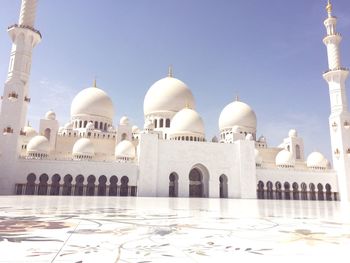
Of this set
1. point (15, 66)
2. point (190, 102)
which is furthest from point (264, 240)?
point (190, 102)

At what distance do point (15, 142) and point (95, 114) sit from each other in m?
11.1

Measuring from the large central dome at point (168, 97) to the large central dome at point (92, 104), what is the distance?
12.6ft

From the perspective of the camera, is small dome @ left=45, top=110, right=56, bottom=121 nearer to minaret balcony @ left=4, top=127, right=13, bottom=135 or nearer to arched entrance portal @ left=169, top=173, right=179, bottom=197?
minaret balcony @ left=4, top=127, right=13, bottom=135

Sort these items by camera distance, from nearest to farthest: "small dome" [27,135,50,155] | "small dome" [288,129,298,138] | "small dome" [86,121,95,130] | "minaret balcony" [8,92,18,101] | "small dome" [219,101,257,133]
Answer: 1. "minaret balcony" [8,92,18,101]
2. "small dome" [27,135,50,155]
3. "small dome" [86,121,95,130]
4. "small dome" [219,101,257,133]
5. "small dome" [288,129,298,138]

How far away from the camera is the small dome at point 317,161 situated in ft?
93.1

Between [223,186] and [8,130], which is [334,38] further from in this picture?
[8,130]

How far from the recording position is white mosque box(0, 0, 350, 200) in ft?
65.7

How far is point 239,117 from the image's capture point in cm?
3139

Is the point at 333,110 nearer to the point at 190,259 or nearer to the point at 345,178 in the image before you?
the point at 345,178

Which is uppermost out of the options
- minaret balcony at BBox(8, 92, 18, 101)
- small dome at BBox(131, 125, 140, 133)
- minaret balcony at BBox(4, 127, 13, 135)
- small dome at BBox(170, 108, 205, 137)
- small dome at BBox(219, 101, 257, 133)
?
small dome at BBox(219, 101, 257, 133)

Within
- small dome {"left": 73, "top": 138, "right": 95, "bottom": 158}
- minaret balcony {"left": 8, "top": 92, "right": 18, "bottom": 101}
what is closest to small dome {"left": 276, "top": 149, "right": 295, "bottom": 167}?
small dome {"left": 73, "top": 138, "right": 95, "bottom": 158}

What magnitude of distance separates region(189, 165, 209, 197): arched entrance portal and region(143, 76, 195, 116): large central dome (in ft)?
23.4

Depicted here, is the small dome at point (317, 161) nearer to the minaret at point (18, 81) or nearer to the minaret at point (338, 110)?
the minaret at point (338, 110)

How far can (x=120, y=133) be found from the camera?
28094mm
